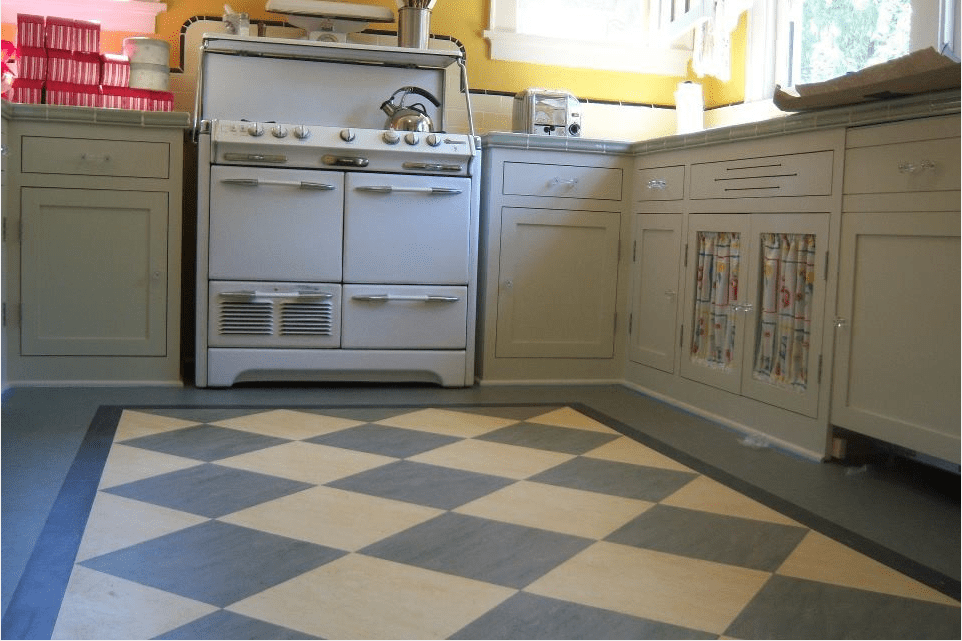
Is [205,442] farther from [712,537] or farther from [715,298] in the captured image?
[715,298]

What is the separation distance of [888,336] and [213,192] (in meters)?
2.15

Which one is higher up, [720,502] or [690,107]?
[690,107]

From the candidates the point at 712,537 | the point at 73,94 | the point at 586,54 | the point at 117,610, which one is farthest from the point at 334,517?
the point at 586,54

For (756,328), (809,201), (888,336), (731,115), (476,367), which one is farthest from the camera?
(731,115)

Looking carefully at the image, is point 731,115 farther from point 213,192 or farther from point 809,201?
point 213,192

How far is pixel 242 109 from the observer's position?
394 cm

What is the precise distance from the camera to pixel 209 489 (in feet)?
7.29

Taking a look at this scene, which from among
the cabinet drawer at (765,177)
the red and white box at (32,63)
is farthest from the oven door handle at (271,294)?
the cabinet drawer at (765,177)

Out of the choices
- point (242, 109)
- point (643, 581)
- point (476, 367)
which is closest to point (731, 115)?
point (476, 367)

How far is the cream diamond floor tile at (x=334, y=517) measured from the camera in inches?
A: 75.9

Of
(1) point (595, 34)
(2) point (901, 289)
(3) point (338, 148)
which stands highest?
(1) point (595, 34)

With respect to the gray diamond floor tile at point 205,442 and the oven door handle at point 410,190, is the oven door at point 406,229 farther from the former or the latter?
the gray diamond floor tile at point 205,442

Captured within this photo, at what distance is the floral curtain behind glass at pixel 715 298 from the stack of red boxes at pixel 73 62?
2.13m

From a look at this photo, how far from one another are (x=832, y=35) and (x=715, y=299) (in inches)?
45.6
